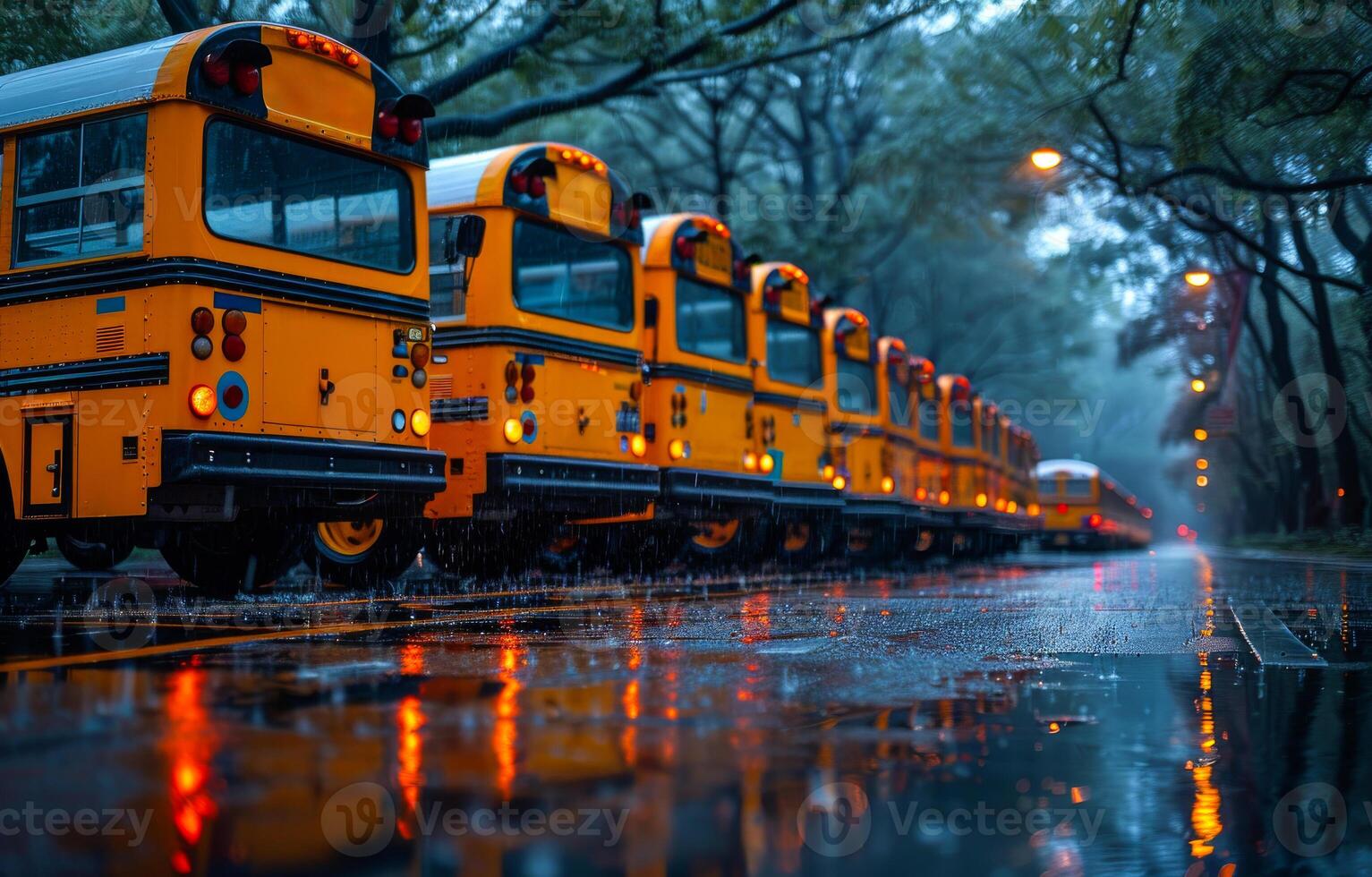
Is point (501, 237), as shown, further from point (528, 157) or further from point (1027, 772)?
point (1027, 772)

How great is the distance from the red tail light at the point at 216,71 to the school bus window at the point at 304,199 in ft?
0.75

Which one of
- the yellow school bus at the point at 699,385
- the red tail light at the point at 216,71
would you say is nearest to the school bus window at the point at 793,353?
the yellow school bus at the point at 699,385

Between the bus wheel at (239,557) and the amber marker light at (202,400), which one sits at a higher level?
the amber marker light at (202,400)

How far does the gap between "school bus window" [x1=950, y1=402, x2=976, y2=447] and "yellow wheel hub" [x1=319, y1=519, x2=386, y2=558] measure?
18.4m

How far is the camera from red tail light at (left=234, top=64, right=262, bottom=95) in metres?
9.39

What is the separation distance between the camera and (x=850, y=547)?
24391mm

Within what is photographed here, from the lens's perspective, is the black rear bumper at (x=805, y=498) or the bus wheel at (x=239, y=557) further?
the black rear bumper at (x=805, y=498)

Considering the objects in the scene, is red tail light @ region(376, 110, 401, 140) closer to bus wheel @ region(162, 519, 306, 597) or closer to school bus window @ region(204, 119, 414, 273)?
school bus window @ region(204, 119, 414, 273)

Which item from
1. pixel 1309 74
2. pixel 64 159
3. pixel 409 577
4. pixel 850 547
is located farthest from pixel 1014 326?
pixel 64 159

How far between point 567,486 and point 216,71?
4734 millimetres

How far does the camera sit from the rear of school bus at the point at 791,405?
18.0 metres

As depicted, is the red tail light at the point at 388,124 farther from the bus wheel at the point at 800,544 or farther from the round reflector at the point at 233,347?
the bus wheel at the point at 800,544

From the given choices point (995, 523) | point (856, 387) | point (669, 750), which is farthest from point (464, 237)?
point (995, 523)

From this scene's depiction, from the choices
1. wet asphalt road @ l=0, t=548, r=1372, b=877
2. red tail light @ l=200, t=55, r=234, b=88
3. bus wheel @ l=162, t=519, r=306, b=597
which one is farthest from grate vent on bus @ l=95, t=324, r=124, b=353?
bus wheel @ l=162, t=519, r=306, b=597
